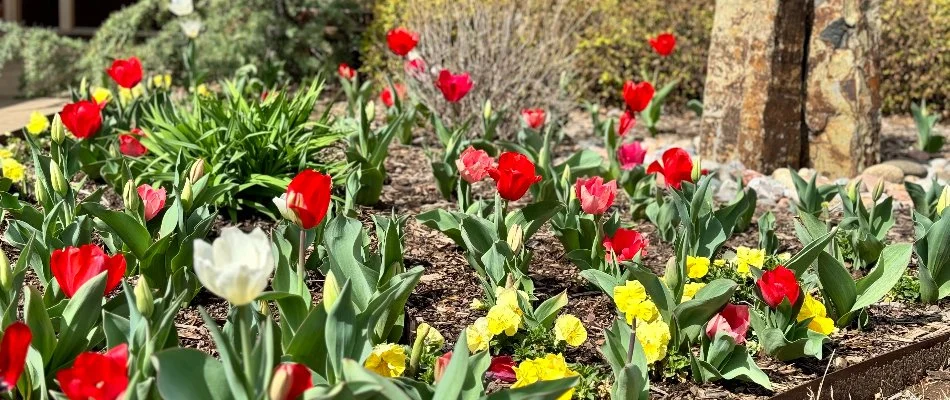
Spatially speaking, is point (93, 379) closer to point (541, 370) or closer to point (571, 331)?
point (541, 370)

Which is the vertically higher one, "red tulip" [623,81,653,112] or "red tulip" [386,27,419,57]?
"red tulip" [386,27,419,57]

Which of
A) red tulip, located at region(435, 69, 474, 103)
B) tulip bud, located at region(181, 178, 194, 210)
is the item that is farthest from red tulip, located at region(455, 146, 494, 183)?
red tulip, located at region(435, 69, 474, 103)

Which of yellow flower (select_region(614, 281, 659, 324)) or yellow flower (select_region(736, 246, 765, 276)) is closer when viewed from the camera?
yellow flower (select_region(614, 281, 659, 324))

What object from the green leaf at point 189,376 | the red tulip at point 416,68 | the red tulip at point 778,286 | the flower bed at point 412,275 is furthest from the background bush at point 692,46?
the green leaf at point 189,376

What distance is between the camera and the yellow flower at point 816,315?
3102mm

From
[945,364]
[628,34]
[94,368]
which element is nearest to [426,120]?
[628,34]

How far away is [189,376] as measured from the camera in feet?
6.63

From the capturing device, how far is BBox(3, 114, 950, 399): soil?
3.09 metres

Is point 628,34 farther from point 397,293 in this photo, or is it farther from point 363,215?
point 397,293

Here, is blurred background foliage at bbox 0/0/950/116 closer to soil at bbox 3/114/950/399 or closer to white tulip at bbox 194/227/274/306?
soil at bbox 3/114/950/399

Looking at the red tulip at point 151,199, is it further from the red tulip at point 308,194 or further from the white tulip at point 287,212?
the red tulip at point 308,194

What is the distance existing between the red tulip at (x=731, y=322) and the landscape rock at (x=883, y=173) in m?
3.22

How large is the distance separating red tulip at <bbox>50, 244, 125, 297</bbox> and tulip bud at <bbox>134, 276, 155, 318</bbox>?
273 millimetres

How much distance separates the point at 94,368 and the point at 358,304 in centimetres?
104
